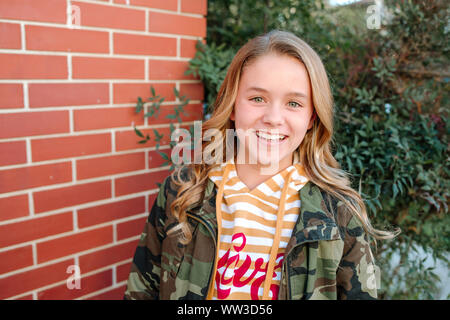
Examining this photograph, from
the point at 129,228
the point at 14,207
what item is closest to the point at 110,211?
the point at 129,228

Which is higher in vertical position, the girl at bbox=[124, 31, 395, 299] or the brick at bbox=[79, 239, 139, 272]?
the girl at bbox=[124, 31, 395, 299]

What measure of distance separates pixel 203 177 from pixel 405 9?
63.8 inches

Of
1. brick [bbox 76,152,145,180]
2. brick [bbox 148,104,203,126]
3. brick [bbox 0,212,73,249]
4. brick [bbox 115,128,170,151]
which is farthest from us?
brick [bbox 148,104,203,126]

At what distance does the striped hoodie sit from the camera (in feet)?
5.22

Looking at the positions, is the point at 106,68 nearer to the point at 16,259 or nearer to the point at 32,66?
the point at 32,66

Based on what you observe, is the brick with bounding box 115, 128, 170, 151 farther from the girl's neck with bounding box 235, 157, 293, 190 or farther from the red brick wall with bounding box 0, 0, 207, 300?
the girl's neck with bounding box 235, 157, 293, 190

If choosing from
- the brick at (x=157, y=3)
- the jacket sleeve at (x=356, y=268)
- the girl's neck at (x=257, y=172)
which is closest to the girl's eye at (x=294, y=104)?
the girl's neck at (x=257, y=172)

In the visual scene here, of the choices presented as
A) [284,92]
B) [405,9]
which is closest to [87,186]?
[284,92]

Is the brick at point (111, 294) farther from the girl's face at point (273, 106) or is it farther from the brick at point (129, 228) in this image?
the girl's face at point (273, 106)

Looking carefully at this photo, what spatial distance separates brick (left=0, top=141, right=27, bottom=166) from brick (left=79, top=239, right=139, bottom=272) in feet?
2.06

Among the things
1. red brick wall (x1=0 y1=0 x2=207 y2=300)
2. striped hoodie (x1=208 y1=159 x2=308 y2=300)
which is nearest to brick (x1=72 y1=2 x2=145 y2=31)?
red brick wall (x1=0 y1=0 x2=207 y2=300)

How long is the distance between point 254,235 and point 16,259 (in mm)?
1171

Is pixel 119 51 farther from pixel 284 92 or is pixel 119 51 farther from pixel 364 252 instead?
pixel 364 252

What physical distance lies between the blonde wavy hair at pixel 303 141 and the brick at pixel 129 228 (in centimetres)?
60
